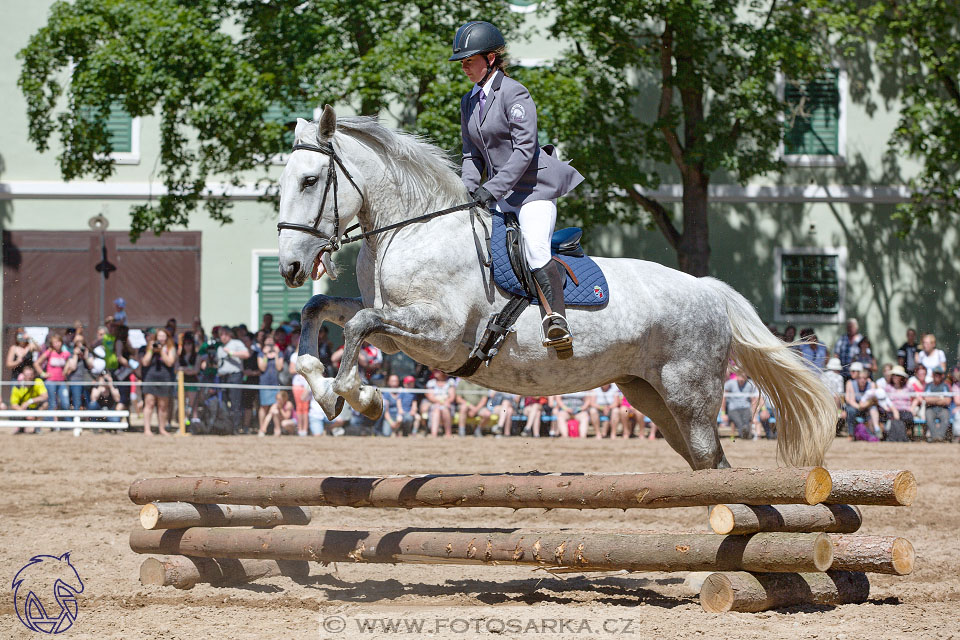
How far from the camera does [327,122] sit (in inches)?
249

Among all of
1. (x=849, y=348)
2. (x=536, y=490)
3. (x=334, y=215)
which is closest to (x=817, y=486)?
(x=536, y=490)

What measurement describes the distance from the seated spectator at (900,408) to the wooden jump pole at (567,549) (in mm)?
12781

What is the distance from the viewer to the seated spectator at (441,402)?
1808 centimetres

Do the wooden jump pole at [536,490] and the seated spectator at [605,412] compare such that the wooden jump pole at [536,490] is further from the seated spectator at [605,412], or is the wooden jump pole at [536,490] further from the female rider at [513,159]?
the seated spectator at [605,412]

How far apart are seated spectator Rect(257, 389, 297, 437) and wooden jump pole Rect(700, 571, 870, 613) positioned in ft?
41.6

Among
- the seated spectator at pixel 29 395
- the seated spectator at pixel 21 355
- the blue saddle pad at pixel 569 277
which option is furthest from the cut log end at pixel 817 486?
the seated spectator at pixel 21 355

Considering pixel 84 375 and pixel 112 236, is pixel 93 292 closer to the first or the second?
pixel 112 236

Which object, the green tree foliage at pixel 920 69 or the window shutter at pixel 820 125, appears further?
the window shutter at pixel 820 125

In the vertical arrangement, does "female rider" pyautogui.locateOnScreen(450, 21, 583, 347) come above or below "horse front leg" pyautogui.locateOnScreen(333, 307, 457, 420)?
above

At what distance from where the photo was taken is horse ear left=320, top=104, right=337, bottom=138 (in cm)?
629

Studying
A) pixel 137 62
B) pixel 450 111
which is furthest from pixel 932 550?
pixel 137 62

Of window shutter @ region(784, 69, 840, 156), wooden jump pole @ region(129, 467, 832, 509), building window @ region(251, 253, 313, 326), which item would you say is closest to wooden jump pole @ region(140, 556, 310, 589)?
wooden jump pole @ region(129, 467, 832, 509)

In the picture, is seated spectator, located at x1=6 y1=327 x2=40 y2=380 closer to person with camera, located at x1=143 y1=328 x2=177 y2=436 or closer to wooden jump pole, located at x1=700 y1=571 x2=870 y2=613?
person with camera, located at x1=143 y1=328 x2=177 y2=436

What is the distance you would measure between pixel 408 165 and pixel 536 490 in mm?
2027
